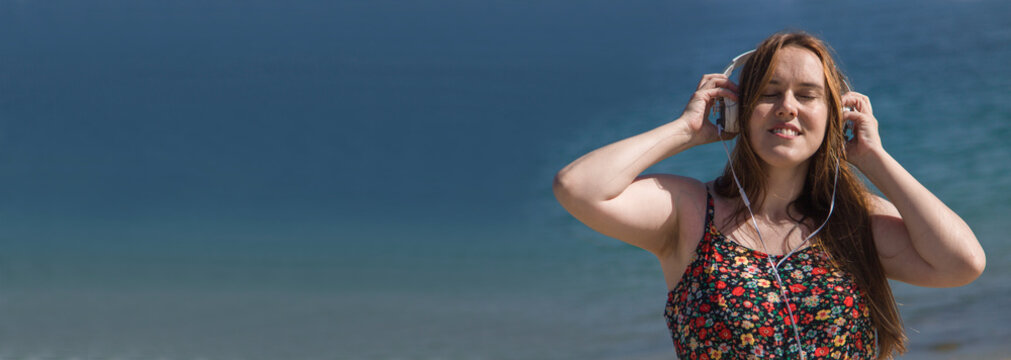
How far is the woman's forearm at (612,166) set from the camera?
1.61 metres

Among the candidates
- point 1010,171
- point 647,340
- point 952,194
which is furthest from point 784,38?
point 1010,171

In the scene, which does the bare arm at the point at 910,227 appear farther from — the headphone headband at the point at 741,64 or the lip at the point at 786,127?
the lip at the point at 786,127

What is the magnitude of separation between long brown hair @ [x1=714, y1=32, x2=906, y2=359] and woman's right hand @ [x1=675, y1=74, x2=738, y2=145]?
0.14 feet

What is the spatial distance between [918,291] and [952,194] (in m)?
2.10

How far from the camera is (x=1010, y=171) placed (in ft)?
23.4

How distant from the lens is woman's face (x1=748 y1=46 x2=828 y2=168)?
163cm

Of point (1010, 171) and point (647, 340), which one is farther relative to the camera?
point (1010, 171)

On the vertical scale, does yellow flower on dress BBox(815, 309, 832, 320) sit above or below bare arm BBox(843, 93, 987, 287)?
below

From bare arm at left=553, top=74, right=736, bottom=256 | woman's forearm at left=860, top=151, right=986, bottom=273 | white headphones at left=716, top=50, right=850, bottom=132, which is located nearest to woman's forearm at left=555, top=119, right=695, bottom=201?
bare arm at left=553, top=74, right=736, bottom=256

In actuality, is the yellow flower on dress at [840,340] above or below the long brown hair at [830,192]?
below

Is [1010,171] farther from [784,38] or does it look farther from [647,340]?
[784,38]

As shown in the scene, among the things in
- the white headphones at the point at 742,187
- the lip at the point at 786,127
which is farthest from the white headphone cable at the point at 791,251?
the lip at the point at 786,127

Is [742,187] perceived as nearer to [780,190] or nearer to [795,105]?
[780,190]

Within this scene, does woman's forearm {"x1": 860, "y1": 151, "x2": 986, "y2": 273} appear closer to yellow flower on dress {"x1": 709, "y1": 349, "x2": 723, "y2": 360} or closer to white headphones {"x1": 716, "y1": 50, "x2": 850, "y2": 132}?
white headphones {"x1": 716, "y1": 50, "x2": 850, "y2": 132}
